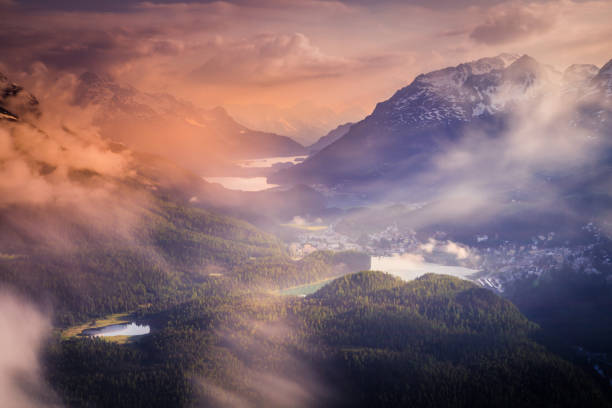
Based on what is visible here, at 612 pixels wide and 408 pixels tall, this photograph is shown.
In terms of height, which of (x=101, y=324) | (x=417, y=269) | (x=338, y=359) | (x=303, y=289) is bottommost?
(x=338, y=359)

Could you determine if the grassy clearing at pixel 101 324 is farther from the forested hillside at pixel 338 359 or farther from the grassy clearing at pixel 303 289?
the grassy clearing at pixel 303 289

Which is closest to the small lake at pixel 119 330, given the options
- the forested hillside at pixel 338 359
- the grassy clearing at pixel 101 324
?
the grassy clearing at pixel 101 324

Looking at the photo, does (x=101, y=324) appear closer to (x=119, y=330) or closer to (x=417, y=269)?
(x=119, y=330)

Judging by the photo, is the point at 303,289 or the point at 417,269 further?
the point at 417,269

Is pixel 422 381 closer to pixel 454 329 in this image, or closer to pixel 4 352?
pixel 454 329

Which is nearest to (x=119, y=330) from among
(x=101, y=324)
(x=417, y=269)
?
(x=101, y=324)

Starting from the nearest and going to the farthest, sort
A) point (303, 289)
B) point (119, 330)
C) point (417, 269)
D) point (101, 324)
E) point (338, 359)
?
point (338, 359) < point (119, 330) < point (101, 324) < point (303, 289) < point (417, 269)

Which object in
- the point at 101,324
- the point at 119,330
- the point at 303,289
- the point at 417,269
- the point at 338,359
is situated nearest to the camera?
the point at 338,359

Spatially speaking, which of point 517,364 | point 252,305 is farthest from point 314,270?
point 517,364
